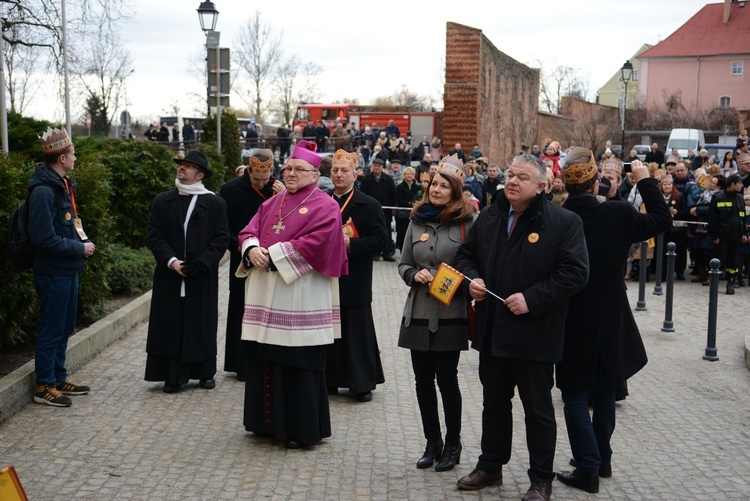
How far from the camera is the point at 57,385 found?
792 cm

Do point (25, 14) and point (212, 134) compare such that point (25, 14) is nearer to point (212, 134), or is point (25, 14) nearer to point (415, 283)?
point (212, 134)

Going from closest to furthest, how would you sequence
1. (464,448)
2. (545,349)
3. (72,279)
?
1. (545,349)
2. (464,448)
3. (72,279)

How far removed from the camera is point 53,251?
7.28m

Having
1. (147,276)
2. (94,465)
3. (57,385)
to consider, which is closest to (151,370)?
(57,385)

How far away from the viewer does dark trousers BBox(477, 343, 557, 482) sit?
17.9 ft

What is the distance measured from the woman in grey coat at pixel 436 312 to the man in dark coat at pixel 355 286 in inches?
64.0

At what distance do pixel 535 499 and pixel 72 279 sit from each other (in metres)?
4.20

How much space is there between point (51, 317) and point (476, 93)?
21.8 metres

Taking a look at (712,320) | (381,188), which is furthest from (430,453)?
(381,188)

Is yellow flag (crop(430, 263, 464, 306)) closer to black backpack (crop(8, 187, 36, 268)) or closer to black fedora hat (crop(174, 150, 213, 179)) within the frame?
black fedora hat (crop(174, 150, 213, 179))

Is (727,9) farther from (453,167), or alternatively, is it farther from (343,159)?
(453,167)

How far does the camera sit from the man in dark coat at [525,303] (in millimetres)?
5352

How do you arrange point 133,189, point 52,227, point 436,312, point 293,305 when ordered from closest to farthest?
1. point 436,312
2. point 293,305
3. point 52,227
4. point 133,189

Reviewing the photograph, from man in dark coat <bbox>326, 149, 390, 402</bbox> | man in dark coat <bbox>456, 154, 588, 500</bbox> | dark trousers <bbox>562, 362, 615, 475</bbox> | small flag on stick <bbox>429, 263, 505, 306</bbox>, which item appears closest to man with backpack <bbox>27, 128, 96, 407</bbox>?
man in dark coat <bbox>326, 149, 390, 402</bbox>
